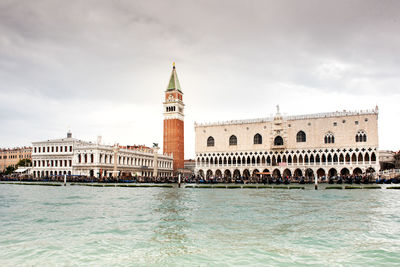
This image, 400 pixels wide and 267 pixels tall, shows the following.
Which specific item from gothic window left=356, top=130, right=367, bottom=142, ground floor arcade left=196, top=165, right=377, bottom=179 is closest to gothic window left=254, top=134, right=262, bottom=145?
ground floor arcade left=196, top=165, right=377, bottom=179

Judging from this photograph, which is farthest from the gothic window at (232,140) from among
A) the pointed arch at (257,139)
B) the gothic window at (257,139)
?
the gothic window at (257,139)

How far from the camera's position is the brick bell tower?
Result: 3507 inches

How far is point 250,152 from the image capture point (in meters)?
67.1

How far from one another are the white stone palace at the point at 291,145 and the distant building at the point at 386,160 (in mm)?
33780

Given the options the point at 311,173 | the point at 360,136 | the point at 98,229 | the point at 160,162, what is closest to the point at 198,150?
the point at 160,162

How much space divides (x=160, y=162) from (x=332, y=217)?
71399mm

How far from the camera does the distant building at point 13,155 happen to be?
99.7 m

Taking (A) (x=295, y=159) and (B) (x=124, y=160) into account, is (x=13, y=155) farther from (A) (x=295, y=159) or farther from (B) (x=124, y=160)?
(A) (x=295, y=159)

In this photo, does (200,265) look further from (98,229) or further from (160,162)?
(160,162)

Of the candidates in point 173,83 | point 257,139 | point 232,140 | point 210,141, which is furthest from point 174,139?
point 257,139

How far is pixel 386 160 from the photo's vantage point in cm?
9600

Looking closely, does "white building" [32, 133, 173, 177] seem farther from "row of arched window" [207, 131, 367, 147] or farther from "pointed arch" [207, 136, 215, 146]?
"row of arched window" [207, 131, 367, 147]

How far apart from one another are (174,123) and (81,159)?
2653 cm

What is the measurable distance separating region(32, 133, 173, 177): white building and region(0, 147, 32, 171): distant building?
27.3 meters
